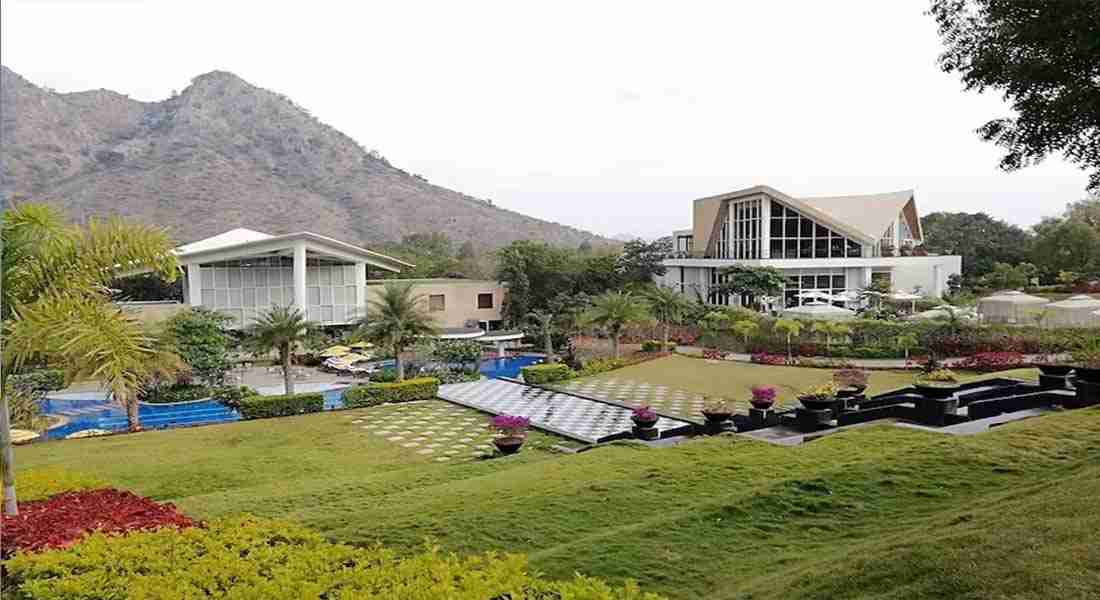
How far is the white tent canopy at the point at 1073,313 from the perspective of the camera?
2267cm

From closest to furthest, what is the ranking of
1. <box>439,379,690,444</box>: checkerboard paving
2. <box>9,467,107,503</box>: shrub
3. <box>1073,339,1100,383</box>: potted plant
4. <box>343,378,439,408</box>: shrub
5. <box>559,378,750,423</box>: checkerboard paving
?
<box>9,467,107,503</box>: shrub, <box>1073,339,1100,383</box>: potted plant, <box>439,379,690,444</box>: checkerboard paving, <box>559,378,750,423</box>: checkerboard paving, <box>343,378,439,408</box>: shrub

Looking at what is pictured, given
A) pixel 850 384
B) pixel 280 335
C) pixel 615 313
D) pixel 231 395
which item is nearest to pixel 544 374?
pixel 615 313

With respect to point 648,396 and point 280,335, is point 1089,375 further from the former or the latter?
point 280,335

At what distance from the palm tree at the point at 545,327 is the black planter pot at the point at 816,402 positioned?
1415 cm

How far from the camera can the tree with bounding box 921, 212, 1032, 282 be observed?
127 ft

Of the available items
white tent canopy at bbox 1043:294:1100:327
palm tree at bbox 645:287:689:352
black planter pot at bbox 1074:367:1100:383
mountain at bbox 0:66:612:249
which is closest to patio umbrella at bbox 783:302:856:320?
palm tree at bbox 645:287:689:352

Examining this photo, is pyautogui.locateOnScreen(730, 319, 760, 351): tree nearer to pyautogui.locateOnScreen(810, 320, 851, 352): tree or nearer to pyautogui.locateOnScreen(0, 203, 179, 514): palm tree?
pyautogui.locateOnScreen(810, 320, 851, 352): tree

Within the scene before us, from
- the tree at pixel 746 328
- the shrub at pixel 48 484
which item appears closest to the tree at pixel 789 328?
the tree at pixel 746 328

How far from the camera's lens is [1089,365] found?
11.0m

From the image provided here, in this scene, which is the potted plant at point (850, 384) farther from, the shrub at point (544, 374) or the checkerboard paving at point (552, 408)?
the shrub at point (544, 374)

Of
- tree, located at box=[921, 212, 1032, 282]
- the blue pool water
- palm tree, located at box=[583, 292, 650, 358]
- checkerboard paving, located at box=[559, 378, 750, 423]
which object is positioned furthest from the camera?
tree, located at box=[921, 212, 1032, 282]

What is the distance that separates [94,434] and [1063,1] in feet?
52.8

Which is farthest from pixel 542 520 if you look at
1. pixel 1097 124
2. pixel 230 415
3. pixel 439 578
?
pixel 230 415

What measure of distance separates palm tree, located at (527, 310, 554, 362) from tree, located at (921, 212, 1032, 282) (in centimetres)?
2173
